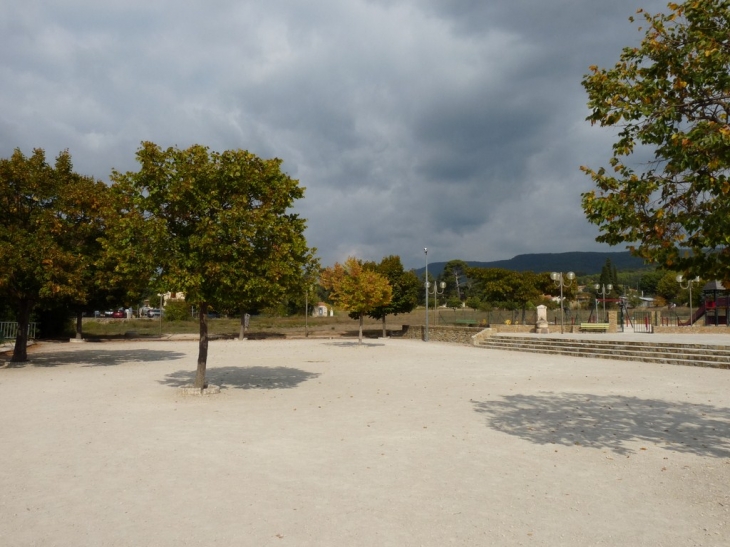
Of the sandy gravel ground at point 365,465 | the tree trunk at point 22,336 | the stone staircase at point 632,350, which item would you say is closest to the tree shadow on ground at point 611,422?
the sandy gravel ground at point 365,465

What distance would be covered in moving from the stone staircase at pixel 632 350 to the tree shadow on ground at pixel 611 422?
35.9 feet

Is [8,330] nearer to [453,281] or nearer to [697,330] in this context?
[697,330]

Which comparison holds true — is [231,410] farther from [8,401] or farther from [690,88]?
[690,88]

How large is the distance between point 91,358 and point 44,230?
7.96 m

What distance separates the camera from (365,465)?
750 centimetres

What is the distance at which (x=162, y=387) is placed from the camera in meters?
15.1

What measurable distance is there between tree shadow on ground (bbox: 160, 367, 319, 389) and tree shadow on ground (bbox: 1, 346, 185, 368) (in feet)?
17.9

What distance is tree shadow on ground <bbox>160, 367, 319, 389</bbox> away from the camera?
1584 cm

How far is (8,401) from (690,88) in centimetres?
1495

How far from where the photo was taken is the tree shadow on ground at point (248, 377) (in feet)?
52.0

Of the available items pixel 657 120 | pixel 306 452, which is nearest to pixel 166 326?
pixel 306 452

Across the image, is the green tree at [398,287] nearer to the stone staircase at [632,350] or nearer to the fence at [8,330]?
the stone staircase at [632,350]

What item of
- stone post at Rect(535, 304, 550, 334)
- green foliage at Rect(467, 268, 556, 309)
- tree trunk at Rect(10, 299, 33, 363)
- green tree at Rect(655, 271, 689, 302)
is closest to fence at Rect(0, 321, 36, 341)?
tree trunk at Rect(10, 299, 33, 363)

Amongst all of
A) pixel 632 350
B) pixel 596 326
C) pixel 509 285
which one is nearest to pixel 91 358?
pixel 632 350
